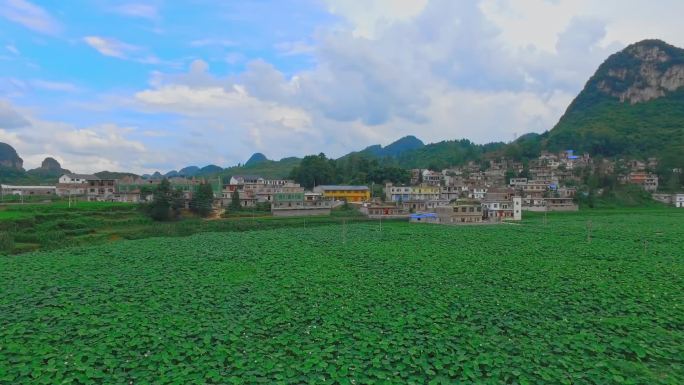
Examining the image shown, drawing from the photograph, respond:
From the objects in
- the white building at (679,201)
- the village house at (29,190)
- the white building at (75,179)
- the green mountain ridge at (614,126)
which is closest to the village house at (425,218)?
the green mountain ridge at (614,126)

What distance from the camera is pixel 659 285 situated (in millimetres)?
13445

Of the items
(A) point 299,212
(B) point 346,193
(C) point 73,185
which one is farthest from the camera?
(B) point 346,193

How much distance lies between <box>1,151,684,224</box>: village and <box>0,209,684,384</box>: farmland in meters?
21.5

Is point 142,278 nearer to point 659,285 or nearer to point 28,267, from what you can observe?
point 28,267

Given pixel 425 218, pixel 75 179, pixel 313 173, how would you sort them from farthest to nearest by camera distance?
pixel 313 173 → pixel 75 179 → pixel 425 218

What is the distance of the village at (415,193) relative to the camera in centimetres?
4103

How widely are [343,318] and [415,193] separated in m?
43.6

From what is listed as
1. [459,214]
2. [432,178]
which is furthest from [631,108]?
[459,214]

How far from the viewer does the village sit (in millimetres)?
41031

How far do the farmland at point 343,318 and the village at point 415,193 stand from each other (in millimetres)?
21501

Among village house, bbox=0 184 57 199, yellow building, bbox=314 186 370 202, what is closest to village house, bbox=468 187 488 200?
yellow building, bbox=314 186 370 202

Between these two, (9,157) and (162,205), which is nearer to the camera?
(162,205)

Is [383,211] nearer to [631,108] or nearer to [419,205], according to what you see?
[419,205]

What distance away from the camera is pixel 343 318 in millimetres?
10508
